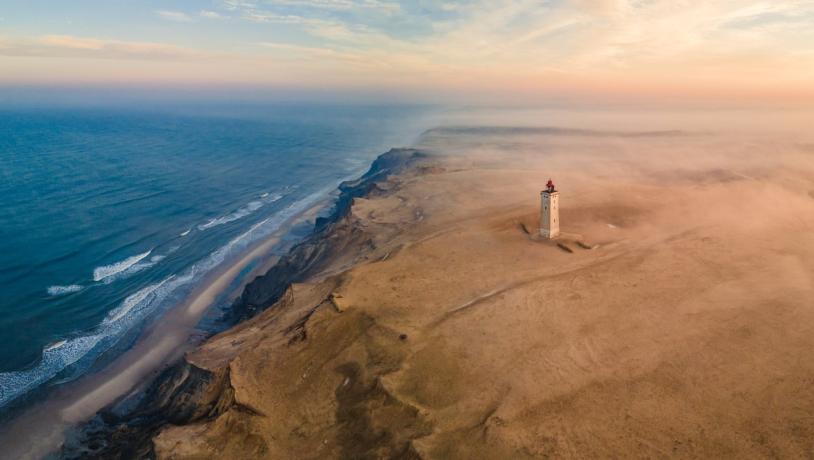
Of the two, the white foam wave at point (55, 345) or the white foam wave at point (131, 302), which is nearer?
the white foam wave at point (55, 345)

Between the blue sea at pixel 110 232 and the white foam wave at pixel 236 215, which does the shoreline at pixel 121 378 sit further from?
the white foam wave at pixel 236 215

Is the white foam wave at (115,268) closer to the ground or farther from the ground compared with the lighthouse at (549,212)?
closer to the ground

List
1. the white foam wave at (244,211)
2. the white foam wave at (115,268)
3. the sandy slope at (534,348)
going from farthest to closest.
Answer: the white foam wave at (244,211) < the white foam wave at (115,268) < the sandy slope at (534,348)

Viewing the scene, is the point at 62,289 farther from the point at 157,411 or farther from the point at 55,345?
the point at 157,411

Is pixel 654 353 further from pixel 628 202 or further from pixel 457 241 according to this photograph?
pixel 628 202

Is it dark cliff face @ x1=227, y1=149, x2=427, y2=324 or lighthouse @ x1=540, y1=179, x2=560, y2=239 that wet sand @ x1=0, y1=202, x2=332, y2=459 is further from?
lighthouse @ x1=540, y1=179, x2=560, y2=239

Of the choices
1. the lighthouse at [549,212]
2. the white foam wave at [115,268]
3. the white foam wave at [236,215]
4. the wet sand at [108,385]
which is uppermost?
the lighthouse at [549,212]

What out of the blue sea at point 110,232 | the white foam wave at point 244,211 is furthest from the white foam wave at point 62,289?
the white foam wave at point 244,211

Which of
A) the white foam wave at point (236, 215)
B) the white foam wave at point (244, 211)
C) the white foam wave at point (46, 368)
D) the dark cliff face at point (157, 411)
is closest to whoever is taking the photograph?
the dark cliff face at point (157, 411)
